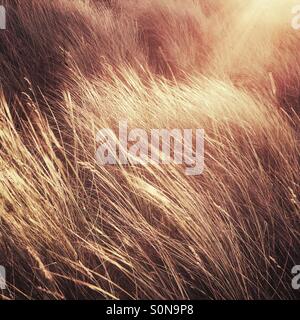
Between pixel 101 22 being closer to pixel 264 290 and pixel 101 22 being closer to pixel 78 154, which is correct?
pixel 78 154

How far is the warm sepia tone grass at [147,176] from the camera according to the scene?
1.92m

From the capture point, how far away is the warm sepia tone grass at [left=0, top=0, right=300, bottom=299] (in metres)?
1.92

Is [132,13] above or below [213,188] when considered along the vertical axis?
above

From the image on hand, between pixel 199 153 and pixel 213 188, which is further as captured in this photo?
pixel 199 153

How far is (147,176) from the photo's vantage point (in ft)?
7.54

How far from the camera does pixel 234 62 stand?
346cm

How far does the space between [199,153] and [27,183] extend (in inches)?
34.6

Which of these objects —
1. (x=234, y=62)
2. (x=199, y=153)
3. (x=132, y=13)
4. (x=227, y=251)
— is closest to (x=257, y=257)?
(x=227, y=251)

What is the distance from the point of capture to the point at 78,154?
2488 mm

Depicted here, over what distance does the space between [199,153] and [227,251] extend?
0.62 m
